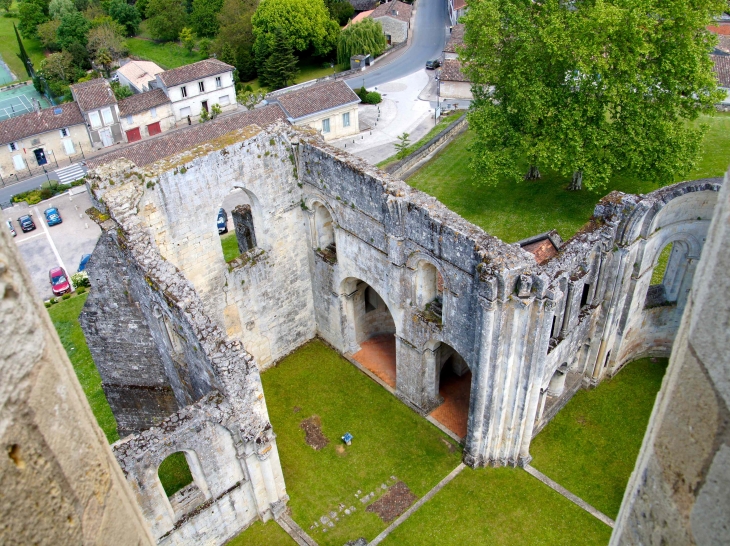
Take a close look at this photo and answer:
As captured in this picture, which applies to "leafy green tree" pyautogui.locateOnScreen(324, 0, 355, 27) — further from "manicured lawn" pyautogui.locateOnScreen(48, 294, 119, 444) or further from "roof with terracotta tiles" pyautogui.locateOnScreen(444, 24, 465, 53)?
"manicured lawn" pyautogui.locateOnScreen(48, 294, 119, 444)

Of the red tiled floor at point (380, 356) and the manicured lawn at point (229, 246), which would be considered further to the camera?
the manicured lawn at point (229, 246)

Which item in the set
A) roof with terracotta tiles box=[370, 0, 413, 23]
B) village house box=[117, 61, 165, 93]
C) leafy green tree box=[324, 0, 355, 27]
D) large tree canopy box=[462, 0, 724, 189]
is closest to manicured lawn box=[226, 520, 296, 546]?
large tree canopy box=[462, 0, 724, 189]

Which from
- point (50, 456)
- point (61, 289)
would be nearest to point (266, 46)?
point (61, 289)

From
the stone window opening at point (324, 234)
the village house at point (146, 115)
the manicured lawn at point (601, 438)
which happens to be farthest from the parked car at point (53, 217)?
the manicured lawn at point (601, 438)

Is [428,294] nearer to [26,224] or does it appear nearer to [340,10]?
[26,224]

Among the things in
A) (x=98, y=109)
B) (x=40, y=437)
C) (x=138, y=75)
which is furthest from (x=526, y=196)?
(x=138, y=75)

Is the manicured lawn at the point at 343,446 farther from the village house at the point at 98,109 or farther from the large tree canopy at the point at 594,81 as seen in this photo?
the village house at the point at 98,109
